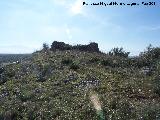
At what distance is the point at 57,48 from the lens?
159 ft

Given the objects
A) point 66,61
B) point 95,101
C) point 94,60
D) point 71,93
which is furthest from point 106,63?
point 95,101

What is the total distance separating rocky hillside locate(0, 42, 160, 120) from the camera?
18.8m

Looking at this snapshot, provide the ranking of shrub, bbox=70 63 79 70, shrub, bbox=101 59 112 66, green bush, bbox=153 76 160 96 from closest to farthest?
green bush, bbox=153 76 160 96 → shrub, bbox=70 63 79 70 → shrub, bbox=101 59 112 66

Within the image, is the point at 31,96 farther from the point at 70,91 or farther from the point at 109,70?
the point at 109,70

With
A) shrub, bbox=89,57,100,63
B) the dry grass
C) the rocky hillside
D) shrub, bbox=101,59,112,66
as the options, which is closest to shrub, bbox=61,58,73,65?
the rocky hillside

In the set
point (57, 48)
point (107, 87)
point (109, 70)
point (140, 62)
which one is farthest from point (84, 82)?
point (57, 48)

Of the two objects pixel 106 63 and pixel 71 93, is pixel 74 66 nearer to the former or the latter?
pixel 106 63

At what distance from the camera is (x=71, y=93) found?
23.0m

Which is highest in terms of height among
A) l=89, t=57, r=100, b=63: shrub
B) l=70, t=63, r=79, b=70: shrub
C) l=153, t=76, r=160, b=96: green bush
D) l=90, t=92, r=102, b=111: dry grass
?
l=89, t=57, r=100, b=63: shrub

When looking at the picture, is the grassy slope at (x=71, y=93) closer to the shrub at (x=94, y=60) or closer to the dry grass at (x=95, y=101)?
the dry grass at (x=95, y=101)

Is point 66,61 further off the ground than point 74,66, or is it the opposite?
point 66,61

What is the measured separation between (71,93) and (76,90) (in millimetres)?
748

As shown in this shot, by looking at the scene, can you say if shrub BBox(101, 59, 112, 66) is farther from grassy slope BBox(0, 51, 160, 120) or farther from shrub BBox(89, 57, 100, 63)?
grassy slope BBox(0, 51, 160, 120)

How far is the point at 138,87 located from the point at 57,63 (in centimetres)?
1101
